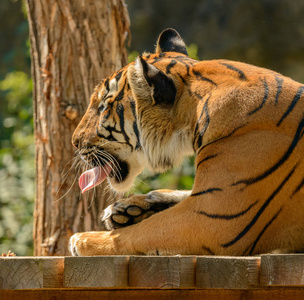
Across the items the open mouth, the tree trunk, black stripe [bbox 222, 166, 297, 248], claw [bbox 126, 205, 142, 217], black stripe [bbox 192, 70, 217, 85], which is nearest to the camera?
black stripe [bbox 222, 166, 297, 248]

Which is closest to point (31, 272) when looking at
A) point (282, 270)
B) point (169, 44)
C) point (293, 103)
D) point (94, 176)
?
point (282, 270)

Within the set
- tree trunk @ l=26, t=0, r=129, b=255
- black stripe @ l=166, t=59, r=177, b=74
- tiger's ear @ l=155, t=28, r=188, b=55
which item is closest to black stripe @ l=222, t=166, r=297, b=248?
black stripe @ l=166, t=59, r=177, b=74

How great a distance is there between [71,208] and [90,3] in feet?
5.15

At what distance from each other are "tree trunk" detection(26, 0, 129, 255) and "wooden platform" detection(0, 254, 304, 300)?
241cm

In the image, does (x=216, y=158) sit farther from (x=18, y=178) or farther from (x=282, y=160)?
(x=18, y=178)

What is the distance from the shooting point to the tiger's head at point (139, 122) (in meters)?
3.01

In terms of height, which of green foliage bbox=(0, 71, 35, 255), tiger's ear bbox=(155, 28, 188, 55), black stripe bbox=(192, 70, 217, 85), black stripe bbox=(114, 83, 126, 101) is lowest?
green foliage bbox=(0, 71, 35, 255)

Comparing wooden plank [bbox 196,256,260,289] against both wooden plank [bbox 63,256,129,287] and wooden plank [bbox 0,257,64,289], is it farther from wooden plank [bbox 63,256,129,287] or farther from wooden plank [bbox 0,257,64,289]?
wooden plank [bbox 0,257,64,289]

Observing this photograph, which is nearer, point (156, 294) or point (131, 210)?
point (156, 294)

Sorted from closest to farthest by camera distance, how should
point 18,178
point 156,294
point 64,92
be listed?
point 156,294, point 64,92, point 18,178

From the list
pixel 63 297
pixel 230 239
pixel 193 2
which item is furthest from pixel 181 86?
pixel 193 2

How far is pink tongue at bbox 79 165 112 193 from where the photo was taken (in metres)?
3.46

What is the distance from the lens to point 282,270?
189 cm

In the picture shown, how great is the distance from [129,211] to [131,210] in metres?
0.01
